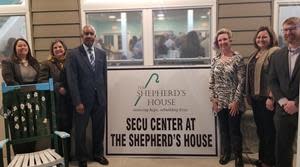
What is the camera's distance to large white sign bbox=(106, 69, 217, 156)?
3523 millimetres

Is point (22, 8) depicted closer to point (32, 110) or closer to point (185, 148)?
point (32, 110)

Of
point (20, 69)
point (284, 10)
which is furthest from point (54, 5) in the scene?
point (284, 10)

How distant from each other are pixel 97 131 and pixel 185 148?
97 cm

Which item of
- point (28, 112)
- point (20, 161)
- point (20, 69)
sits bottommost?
point (20, 161)

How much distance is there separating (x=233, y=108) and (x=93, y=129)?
4.81ft

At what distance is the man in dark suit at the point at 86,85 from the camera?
3.27 meters

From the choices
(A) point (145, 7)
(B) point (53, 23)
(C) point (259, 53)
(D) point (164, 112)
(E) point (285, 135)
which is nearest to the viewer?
(E) point (285, 135)

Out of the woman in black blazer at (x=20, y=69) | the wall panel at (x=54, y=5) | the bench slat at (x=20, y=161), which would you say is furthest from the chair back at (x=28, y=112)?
the wall panel at (x=54, y=5)

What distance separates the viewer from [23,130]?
275cm

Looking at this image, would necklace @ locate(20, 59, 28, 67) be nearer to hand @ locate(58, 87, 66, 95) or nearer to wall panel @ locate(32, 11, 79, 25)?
hand @ locate(58, 87, 66, 95)

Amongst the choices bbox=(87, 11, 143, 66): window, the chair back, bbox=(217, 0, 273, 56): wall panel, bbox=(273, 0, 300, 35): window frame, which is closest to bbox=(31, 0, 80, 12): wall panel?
bbox=(87, 11, 143, 66): window

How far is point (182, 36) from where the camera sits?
13.0 feet

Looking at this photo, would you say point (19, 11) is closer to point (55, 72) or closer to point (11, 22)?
Answer: point (11, 22)

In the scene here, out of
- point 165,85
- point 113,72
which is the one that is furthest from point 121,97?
point 165,85
